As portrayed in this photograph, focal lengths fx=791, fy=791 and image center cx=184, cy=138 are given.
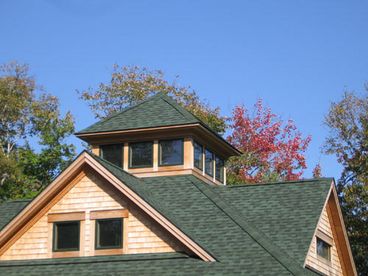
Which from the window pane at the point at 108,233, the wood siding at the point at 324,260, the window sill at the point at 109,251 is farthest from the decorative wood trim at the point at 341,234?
the window sill at the point at 109,251

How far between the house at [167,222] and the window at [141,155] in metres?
0.04

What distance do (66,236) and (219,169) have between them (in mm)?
9035

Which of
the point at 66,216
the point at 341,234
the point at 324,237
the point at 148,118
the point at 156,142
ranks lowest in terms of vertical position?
the point at 324,237

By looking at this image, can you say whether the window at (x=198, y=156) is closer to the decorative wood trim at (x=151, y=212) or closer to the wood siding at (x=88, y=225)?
the wood siding at (x=88, y=225)

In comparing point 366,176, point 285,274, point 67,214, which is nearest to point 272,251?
point 285,274

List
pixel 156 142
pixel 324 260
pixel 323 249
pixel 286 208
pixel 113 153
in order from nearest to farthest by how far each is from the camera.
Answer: pixel 286 208, pixel 324 260, pixel 323 249, pixel 156 142, pixel 113 153

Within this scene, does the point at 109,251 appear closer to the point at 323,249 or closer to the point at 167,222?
the point at 167,222

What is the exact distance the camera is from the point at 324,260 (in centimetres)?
2656

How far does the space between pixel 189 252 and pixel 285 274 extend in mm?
3302

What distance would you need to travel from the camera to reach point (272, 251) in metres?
22.2

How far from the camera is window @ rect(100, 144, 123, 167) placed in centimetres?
2927

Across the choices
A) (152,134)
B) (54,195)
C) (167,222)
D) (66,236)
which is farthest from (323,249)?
(54,195)

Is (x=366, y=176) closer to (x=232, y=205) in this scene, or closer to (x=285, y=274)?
(x=232, y=205)

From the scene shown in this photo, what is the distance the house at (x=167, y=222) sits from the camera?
22.9 m
